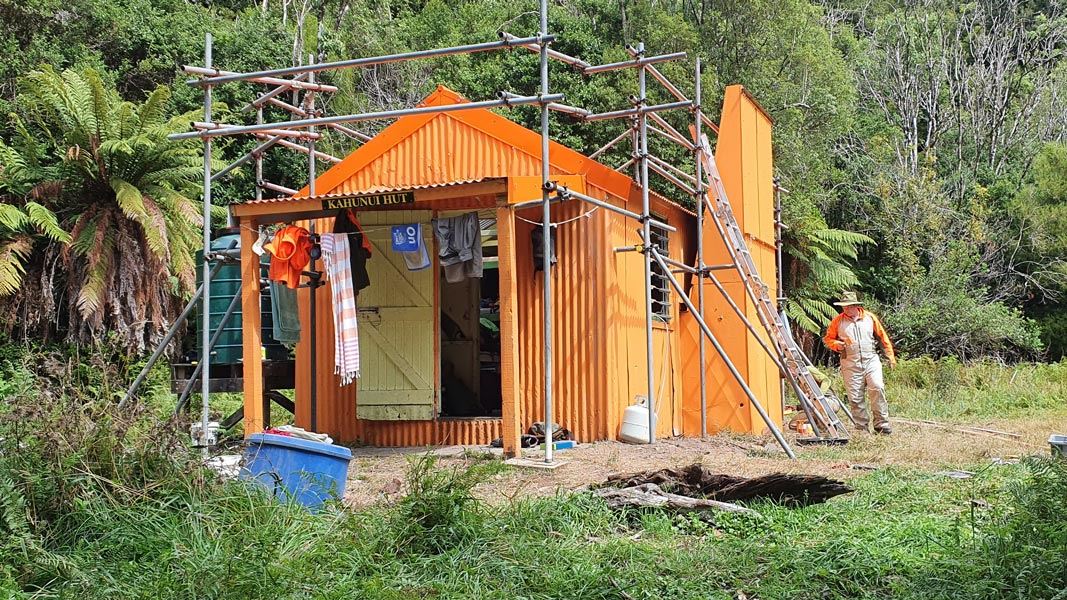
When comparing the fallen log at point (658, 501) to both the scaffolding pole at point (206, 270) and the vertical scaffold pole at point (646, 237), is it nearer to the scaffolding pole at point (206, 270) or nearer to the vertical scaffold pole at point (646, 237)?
the vertical scaffold pole at point (646, 237)

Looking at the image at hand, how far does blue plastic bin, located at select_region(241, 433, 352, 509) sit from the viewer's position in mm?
7723

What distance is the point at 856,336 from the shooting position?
45.7ft

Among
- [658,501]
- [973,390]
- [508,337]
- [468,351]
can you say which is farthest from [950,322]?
[658,501]

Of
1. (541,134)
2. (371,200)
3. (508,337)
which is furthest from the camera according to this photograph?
(541,134)

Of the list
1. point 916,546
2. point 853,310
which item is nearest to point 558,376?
point 853,310

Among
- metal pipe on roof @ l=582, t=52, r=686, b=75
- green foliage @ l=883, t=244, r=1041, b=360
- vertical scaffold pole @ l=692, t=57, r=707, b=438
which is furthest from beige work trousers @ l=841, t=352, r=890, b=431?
green foliage @ l=883, t=244, r=1041, b=360

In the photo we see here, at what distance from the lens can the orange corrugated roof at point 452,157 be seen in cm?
1255

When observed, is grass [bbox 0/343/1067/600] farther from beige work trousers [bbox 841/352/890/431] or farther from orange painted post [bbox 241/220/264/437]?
beige work trousers [bbox 841/352/890/431]

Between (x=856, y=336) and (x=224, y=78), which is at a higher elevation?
(x=224, y=78)

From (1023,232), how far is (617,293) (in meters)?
18.8

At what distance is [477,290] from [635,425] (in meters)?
3.21

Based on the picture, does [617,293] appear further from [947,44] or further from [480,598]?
[947,44]

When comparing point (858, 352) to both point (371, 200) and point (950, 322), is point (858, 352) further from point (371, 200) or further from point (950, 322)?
point (950, 322)

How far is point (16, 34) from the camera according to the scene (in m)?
21.5
